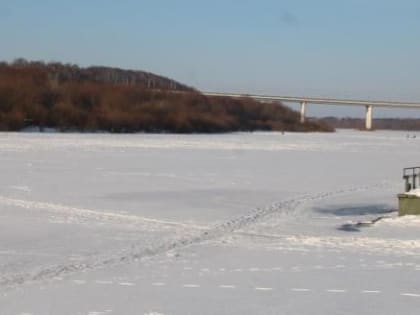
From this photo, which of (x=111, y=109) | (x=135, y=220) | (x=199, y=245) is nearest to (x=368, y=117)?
(x=111, y=109)

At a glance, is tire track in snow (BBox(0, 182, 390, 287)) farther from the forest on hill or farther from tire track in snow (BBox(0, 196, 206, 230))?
the forest on hill

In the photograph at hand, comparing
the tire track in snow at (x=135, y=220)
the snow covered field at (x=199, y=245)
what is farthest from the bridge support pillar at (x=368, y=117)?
the tire track in snow at (x=135, y=220)

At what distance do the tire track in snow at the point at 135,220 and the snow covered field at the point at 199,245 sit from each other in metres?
0.03

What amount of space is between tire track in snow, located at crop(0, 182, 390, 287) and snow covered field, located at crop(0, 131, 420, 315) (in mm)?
26

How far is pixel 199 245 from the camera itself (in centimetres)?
1278

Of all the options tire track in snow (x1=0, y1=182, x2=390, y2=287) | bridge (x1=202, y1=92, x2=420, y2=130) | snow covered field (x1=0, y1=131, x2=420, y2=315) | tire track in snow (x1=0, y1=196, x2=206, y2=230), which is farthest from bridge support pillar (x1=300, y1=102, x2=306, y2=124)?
tire track in snow (x1=0, y1=196, x2=206, y2=230)

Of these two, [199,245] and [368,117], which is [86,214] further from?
[368,117]

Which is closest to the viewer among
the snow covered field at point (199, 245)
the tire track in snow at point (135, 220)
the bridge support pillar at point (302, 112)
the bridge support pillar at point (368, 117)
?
the snow covered field at point (199, 245)

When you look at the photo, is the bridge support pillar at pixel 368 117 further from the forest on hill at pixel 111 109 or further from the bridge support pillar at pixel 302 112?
the bridge support pillar at pixel 302 112

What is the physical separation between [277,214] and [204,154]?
23200 mm

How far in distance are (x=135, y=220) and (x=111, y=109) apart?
8123 cm

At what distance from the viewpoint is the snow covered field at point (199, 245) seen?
8438mm

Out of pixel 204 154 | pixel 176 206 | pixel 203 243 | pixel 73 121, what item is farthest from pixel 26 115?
pixel 203 243

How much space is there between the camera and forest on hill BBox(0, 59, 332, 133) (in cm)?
8731
